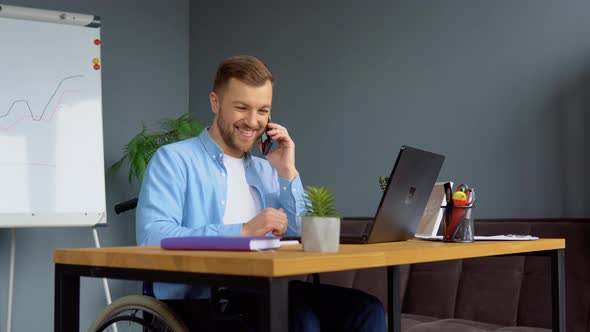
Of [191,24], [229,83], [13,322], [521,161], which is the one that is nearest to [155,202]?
[229,83]

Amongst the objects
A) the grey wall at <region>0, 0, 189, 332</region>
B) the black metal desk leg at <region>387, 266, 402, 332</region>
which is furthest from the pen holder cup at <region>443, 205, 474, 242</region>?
the grey wall at <region>0, 0, 189, 332</region>

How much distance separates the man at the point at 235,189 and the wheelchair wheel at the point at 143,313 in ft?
0.73

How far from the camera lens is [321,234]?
4.56 ft

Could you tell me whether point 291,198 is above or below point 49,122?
below

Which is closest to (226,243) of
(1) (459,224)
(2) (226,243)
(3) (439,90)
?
(2) (226,243)

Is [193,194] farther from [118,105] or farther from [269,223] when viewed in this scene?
[118,105]

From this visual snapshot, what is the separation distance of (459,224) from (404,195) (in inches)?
11.7

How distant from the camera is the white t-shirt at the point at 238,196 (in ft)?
7.20

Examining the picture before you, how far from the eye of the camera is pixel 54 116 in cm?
367

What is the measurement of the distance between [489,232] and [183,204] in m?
1.51

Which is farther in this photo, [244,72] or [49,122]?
[49,122]

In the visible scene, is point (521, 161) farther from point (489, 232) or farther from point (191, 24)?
point (191, 24)

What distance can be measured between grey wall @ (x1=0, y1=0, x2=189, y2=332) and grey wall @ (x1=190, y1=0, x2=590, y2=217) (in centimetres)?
50

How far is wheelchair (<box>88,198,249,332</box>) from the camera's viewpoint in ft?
5.25
